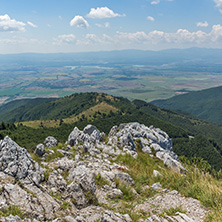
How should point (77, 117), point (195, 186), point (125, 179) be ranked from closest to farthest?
point (195, 186) < point (125, 179) < point (77, 117)

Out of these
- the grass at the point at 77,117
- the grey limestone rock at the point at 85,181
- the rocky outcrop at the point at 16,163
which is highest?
the rocky outcrop at the point at 16,163

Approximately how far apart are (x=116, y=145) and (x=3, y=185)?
21844 mm

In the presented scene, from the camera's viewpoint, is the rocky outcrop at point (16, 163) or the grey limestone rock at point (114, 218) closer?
the grey limestone rock at point (114, 218)

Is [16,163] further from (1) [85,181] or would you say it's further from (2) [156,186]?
(2) [156,186]

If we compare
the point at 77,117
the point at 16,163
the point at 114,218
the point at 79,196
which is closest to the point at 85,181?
the point at 79,196

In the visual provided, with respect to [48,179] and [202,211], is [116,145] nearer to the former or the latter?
[48,179]

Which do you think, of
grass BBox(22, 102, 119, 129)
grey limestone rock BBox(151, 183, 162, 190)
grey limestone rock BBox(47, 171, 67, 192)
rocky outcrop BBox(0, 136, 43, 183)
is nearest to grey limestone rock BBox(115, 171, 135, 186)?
grey limestone rock BBox(151, 183, 162, 190)

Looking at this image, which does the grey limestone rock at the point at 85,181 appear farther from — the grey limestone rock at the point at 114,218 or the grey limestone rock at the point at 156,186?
the grey limestone rock at the point at 156,186

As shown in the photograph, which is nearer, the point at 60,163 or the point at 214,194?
the point at 214,194

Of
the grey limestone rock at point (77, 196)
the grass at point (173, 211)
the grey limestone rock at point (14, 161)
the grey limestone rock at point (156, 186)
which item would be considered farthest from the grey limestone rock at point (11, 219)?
the grey limestone rock at point (156, 186)

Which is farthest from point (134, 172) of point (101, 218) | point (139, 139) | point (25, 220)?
point (139, 139)

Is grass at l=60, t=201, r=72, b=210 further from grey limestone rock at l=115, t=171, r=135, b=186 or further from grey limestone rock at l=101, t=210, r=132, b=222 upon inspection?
grey limestone rock at l=115, t=171, r=135, b=186

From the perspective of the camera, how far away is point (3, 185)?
1130cm

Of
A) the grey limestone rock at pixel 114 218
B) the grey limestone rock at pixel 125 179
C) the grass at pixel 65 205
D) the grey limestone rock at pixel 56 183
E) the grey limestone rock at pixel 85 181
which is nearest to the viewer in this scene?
the grey limestone rock at pixel 114 218
